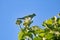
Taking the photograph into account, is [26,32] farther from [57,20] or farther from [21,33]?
[57,20]

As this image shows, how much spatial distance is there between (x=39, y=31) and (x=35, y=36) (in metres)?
0.08

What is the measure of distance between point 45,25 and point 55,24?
0.12m

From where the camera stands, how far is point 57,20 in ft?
9.70

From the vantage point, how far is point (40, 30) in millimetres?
2961

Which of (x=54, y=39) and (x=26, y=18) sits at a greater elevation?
(x=26, y=18)

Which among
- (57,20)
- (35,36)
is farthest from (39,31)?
(57,20)

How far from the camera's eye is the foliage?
112 inches

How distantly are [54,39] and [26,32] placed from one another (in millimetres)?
375

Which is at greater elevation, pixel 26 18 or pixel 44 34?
pixel 26 18

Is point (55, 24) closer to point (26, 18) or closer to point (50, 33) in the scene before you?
point (50, 33)

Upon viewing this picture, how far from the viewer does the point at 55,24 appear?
116 inches

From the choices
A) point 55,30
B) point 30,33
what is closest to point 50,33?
point 55,30

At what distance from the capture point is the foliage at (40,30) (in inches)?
112

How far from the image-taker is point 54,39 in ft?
9.31
